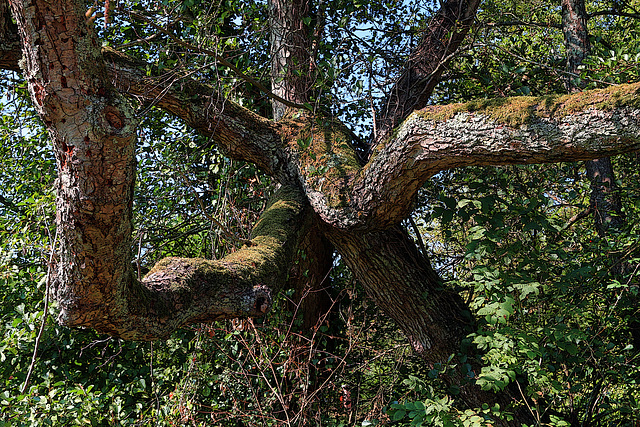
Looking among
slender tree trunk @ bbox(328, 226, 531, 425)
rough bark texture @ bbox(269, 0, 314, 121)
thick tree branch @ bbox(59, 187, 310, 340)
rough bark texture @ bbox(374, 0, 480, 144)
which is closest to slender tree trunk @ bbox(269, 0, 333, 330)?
rough bark texture @ bbox(269, 0, 314, 121)

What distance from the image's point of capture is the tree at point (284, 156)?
1768 mm

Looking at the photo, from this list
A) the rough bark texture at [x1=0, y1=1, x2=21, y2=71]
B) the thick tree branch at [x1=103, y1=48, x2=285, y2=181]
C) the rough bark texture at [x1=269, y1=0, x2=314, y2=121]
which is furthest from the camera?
the rough bark texture at [x1=269, y1=0, x2=314, y2=121]

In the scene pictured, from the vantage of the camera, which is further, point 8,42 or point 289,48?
point 289,48

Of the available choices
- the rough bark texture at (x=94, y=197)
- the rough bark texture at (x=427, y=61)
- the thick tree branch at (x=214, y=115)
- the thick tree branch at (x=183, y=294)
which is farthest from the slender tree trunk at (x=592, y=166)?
the rough bark texture at (x=94, y=197)

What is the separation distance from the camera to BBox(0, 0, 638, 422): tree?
1.77 metres

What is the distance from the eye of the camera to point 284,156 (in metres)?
4.22

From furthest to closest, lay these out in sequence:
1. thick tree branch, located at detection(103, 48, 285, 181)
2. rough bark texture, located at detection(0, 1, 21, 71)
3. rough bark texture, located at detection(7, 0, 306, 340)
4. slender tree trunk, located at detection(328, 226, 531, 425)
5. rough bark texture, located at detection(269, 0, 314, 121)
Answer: rough bark texture, located at detection(269, 0, 314, 121)
slender tree trunk, located at detection(328, 226, 531, 425)
thick tree branch, located at detection(103, 48, 285, 181)
rough bark texture, located at detection(0, 1, 21, 71)
rough bark texture, located at detection(7, 0, 306, 340)

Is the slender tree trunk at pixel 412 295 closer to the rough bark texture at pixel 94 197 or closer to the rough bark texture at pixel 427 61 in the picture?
the rough bark texture at pixel 427 61

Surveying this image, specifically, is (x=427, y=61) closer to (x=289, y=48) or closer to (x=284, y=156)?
(x=289, y=48)

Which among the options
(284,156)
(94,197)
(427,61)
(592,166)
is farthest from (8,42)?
(592,166)

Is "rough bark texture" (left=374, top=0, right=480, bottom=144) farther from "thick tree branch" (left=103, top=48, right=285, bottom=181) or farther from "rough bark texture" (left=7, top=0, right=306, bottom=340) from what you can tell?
"rough bark texture" (left=7, top=0, right=306, bottom=340)

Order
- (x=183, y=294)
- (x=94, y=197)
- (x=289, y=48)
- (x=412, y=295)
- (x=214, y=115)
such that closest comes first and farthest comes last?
(x=94, y=197)
(x=183, y=294)
(x=214, y=115)
(x=412, y=295)
(x=289, y=48)

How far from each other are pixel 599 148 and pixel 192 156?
147 inches

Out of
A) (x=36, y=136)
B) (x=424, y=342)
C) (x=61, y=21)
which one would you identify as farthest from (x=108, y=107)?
(x=36, y=136)
